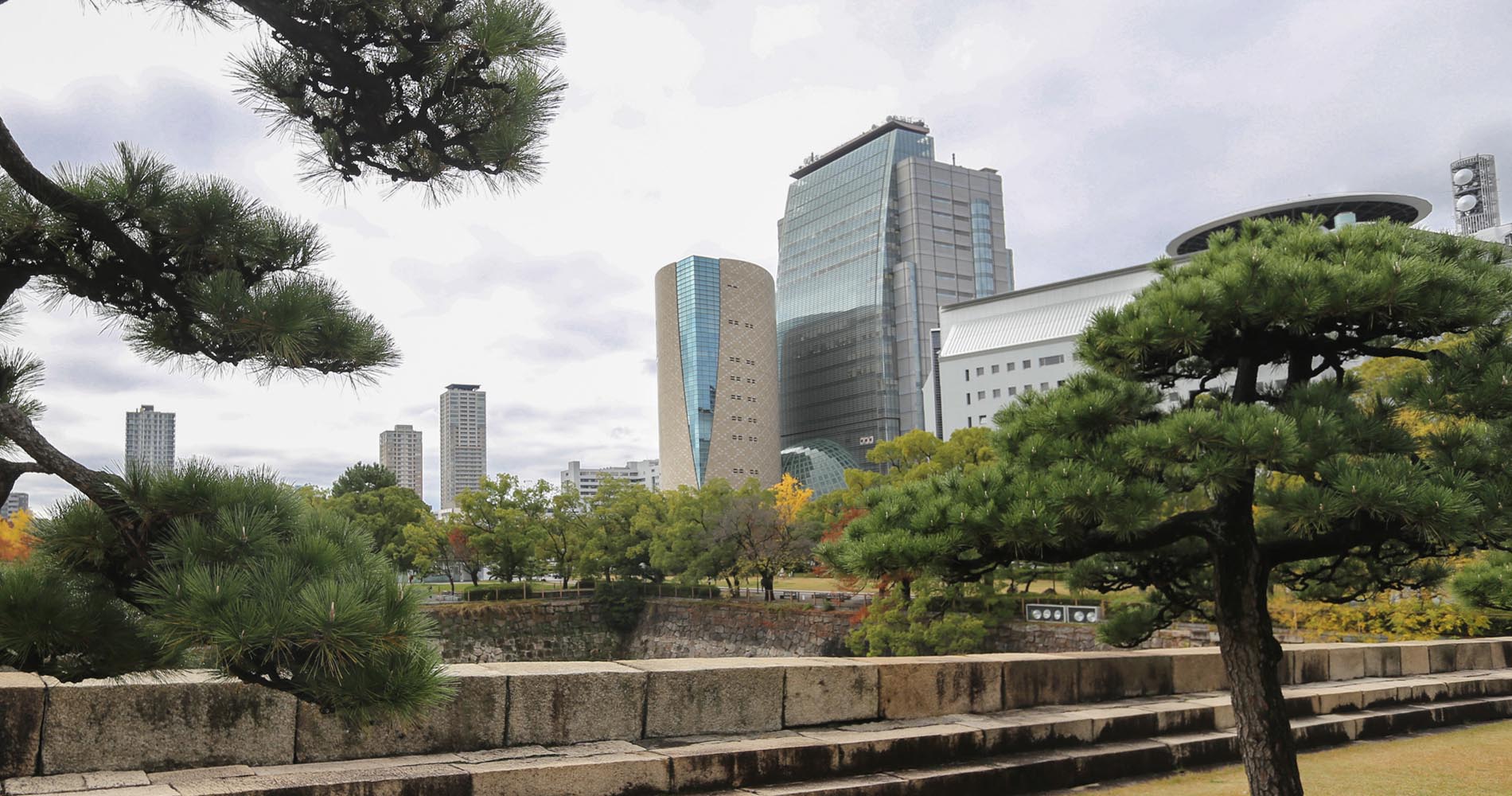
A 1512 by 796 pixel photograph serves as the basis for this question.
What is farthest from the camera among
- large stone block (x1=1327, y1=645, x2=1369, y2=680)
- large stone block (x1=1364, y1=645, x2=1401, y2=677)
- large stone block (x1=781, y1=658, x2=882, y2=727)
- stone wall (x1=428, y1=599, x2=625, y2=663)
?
stone wall (x1=428, y1=599, x2=625, y2=663)

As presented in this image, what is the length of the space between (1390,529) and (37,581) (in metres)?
5.34

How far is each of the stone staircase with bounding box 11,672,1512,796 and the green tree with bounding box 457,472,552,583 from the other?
118 ft

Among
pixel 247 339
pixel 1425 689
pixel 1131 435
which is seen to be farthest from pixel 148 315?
pixel 1425 689

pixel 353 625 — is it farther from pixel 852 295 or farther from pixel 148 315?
pixel 852 295

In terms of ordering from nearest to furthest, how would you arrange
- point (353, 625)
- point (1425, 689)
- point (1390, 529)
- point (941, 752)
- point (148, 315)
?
point (353, 625) < point (148, 315) < point (1390, 529) < point (941, 752) < point (1425, 689)

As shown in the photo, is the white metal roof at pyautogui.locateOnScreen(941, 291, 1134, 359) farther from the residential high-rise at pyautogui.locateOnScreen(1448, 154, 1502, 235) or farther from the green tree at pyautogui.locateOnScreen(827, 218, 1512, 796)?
the green tree at pyautogui.locateOnScreen(827, 218, 1512, 796)

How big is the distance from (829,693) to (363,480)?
55697mm

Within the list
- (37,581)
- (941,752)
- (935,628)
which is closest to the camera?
(37,581)

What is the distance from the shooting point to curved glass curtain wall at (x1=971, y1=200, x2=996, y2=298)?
335ft

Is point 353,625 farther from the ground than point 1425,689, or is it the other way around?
point 353,625

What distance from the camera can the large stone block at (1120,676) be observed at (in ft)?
25.1

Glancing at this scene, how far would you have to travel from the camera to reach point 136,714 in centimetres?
455

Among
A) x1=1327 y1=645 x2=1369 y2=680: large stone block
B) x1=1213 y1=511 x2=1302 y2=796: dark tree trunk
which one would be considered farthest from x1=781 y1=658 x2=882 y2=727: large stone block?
x1=1327 y1=645 x2=1369 y2=680: large stone block

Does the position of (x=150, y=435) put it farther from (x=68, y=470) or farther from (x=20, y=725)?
(x=20, y=725)
